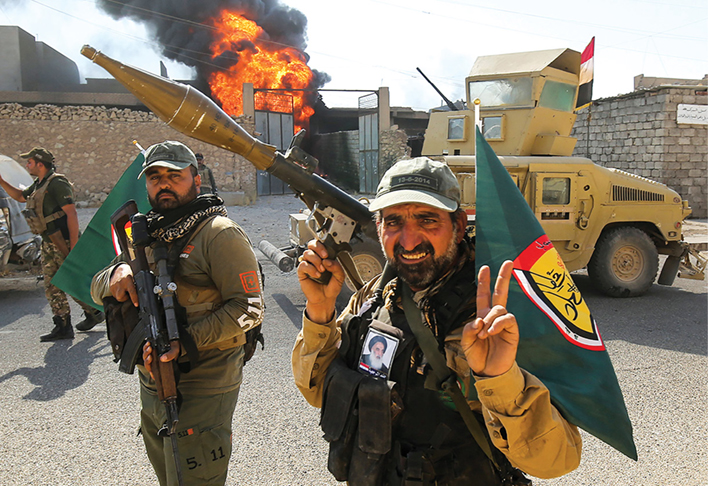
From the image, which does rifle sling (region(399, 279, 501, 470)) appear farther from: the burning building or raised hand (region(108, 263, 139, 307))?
the burning building

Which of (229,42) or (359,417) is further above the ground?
(229,42)

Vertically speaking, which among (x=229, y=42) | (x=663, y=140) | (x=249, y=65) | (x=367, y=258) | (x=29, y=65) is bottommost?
(x=367, y=258)

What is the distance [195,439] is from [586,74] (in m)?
7.70

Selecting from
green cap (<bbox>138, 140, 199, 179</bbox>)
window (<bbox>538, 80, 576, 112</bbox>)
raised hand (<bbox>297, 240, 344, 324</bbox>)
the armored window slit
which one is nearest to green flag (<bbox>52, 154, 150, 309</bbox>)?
green cap (<bbox>138, 140, 199, 179</bbox>)

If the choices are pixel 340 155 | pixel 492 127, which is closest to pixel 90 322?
pixel 492 127


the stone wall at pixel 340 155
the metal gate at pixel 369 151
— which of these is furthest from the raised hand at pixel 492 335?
the stone wall at pixel 340 155

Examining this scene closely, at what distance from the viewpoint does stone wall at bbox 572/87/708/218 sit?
14.4 meters

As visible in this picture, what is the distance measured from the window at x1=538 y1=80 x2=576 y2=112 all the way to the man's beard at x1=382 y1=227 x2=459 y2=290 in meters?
6.58

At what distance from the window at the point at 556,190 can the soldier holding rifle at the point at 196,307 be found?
5.25 m

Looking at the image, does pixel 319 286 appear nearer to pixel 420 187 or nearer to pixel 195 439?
pixel 420 187

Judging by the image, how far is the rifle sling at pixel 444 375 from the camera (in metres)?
1.44

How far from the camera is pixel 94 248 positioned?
13.1 ft

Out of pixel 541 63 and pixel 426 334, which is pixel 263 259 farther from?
pixel 426 334

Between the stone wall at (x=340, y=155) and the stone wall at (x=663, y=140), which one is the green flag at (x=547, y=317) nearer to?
the stone wall at (x=663, y=140)
